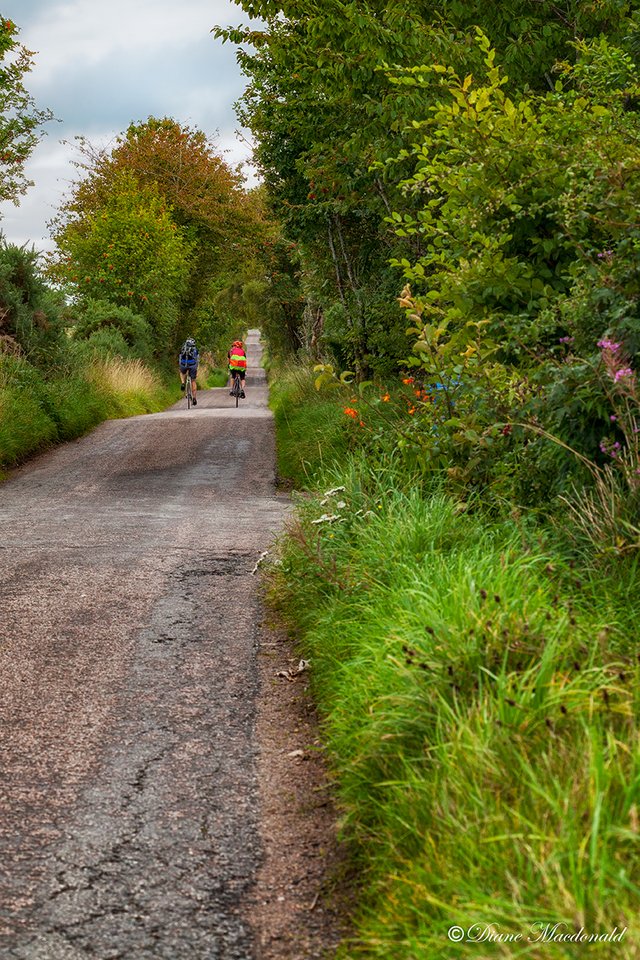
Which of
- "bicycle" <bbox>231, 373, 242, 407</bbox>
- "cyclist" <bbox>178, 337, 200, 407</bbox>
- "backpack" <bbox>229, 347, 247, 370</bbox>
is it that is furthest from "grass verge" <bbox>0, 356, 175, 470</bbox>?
"bicycle" <bbox>231, 373, 242, 407</bbox>

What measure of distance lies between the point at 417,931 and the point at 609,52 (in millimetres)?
8621

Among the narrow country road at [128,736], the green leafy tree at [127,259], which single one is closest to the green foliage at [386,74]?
the narrow country road at [128,736]

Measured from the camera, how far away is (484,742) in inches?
118

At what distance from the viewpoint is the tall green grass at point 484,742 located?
237 centimetres

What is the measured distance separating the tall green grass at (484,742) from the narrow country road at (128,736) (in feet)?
1.50

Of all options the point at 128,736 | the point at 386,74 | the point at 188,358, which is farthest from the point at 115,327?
the point at 128,736

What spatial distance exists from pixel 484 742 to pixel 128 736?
2.04 meters

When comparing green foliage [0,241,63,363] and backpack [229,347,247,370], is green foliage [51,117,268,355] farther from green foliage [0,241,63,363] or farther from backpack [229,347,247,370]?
green foliage [0,241,63,363]

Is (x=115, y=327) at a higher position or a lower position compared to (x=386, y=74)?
lower

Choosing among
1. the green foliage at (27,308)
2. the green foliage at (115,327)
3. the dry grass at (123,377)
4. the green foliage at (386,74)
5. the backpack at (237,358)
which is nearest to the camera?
the green foliage at (386,74)

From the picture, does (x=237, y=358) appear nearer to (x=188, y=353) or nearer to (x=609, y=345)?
(x=188, y=353)

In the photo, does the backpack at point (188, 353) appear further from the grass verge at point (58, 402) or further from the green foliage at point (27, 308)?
the green foliage at point (27, 308)

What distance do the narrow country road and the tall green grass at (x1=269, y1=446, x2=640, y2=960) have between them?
456mm

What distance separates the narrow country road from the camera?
9.91 ft
